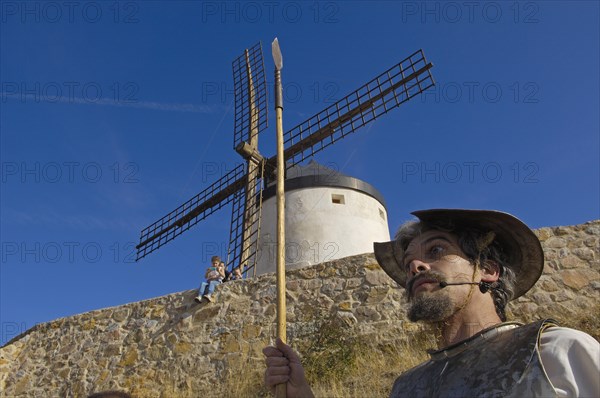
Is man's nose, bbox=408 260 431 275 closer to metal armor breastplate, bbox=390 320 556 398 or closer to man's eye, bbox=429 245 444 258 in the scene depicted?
man's eye, bbox=429 245 444 258

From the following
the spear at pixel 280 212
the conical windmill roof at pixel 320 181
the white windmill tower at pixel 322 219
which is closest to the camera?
Result: the spear at pixel 280 212

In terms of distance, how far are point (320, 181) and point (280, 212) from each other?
28.1 feet

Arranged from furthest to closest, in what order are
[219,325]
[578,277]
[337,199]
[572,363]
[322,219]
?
[337,199]
[322,219]
[219,325]
[578,277]
[572,363]

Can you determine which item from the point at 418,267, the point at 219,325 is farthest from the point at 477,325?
the point at 219,325

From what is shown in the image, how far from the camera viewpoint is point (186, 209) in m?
12.7

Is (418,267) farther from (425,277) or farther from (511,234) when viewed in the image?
(511,234)

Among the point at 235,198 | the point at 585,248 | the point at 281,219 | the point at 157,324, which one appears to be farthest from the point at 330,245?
the point at 281,219

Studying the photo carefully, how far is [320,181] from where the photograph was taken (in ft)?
36.1

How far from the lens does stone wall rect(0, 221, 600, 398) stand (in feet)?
19.6

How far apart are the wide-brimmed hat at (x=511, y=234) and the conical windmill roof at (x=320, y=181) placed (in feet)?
28.5

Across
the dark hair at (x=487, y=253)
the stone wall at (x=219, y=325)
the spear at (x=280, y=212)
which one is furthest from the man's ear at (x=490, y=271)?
the stone wall at (x=219, y=325)

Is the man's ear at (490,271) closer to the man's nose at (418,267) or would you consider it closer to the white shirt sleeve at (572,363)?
the man's nose at (418,267)

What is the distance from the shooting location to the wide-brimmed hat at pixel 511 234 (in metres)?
2.11

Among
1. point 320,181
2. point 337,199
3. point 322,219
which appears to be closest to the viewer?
point 322,219
